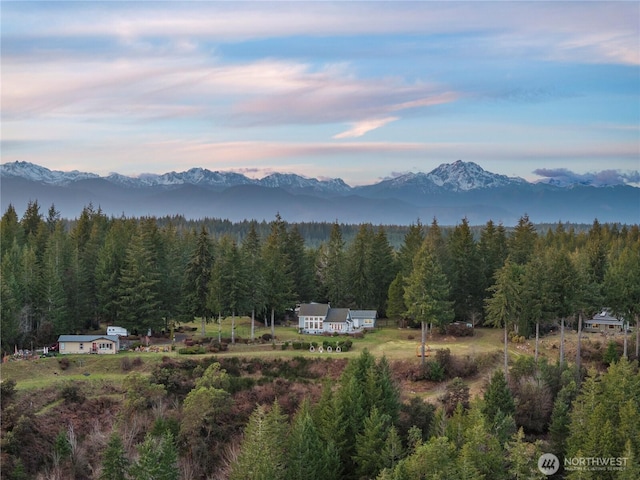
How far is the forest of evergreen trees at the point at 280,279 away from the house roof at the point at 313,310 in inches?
64.6

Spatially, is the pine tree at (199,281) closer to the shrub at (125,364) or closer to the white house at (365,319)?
the shrub at (125,364)

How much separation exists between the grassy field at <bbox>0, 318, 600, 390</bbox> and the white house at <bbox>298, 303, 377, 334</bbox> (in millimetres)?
1805

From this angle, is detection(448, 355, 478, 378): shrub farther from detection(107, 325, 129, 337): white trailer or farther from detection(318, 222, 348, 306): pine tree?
detection(107, 325, 129, 337): white trailer

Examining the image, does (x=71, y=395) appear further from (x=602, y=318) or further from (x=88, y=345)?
(x=602, y=318)

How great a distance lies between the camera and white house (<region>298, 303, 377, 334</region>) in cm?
6231

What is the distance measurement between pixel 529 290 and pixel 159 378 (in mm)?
29839

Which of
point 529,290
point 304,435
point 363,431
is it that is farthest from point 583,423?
point 529,290

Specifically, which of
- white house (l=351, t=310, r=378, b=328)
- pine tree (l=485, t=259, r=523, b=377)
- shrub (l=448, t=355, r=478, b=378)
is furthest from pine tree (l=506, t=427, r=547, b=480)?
white house (l=351, t=310, r=378, b=328)

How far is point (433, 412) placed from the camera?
3816cm

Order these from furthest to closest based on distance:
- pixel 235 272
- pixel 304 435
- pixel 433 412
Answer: pixel 235 272
pixel 433 412
pixel 304 435

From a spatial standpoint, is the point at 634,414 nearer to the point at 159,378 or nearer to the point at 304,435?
the point at 304,435

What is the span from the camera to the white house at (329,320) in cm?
6231

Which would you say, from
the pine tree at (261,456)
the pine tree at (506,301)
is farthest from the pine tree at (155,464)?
the pine tree at (506,301)
